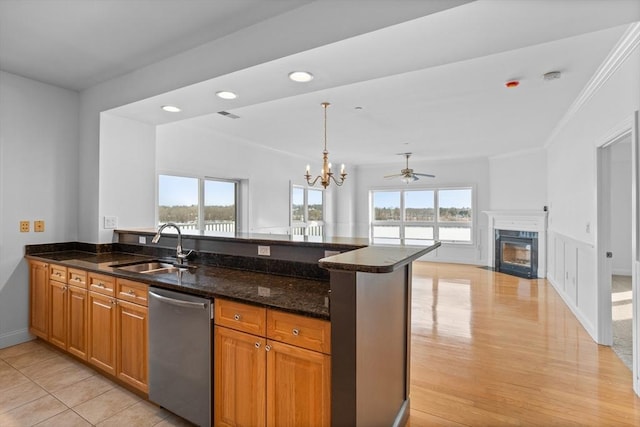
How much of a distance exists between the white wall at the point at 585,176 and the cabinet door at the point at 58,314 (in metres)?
4.89

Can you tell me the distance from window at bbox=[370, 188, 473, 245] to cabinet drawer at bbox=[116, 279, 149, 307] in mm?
7102

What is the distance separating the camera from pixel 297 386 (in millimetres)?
1603

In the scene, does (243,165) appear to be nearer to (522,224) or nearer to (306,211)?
(306,211)

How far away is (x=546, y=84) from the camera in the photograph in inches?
135

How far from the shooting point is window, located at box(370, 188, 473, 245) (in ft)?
27.7

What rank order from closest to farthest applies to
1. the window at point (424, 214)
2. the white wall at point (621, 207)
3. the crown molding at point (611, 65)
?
the crown molding at point (611, 65) → the white wall at point (621, 207) → the window at point (424, 214)

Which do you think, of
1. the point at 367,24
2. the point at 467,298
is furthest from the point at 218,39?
the point at 467,298

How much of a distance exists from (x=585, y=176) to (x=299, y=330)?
3.94 metres

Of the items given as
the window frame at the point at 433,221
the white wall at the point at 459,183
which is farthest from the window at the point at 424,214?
the white wall at the point at 459,183

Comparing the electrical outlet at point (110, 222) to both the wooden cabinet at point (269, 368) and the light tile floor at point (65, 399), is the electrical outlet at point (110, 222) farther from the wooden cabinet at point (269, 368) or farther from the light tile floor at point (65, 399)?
the wooden cabinet at point (269, 368)

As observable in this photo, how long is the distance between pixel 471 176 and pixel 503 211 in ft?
4.35

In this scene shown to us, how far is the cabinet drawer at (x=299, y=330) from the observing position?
1524mm

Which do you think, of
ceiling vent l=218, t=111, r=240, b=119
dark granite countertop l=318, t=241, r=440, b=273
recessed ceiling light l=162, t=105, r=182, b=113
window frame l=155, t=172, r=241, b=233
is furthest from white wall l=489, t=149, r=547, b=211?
recessed ceiling light l=162, t=105, r=182, b=113

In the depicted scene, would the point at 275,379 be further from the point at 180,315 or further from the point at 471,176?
the point at 471,176
